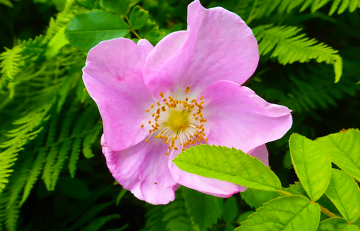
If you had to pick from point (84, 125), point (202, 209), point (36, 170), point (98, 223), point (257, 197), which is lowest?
point (98, 223)

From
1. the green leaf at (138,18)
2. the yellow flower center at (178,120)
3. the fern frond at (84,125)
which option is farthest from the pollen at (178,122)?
the fern frond at (84,125)

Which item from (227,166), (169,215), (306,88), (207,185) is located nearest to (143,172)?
(207,185)

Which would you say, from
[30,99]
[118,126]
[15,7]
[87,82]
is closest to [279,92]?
[118,126]

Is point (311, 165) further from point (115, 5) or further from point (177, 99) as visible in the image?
point (115, 5)

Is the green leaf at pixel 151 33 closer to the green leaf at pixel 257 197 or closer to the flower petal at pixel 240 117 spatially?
the flower petal at pixel 240 117

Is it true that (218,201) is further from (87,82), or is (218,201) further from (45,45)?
(45,45)

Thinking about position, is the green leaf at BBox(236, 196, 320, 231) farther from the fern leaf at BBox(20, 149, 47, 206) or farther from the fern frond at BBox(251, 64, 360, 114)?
the fern leaf at BBox(20, 149, 47, 206)
